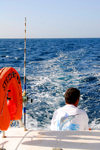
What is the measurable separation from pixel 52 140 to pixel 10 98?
109 cm

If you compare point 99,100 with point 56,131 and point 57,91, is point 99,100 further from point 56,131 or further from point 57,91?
point 56,131

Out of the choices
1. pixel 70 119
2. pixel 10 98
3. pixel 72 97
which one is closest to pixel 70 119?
pixel 70 119

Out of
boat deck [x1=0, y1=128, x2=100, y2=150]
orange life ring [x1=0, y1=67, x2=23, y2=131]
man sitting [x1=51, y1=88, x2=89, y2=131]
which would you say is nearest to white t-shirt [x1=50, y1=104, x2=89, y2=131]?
man sitting [x1=51, y1=88, x2=89, y2=131]

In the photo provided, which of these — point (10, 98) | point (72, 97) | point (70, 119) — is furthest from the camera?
point (10, 98)

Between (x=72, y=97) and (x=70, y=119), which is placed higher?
(x=72, y=97)

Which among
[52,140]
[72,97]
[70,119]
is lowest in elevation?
[52,140]

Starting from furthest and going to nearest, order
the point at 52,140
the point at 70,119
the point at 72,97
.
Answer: the point at 72,97, the point at 70,119, the point at 52,140

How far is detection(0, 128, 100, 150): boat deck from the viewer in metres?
1.86

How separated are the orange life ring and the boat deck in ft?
0.78

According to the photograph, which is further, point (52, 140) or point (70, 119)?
point (70, 119)

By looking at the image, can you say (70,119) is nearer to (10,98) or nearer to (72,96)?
(72,96)

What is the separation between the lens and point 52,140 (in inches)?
77.6

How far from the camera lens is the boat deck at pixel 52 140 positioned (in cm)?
186

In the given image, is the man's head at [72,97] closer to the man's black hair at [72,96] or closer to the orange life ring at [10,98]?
the man's black hair at [72,96]
